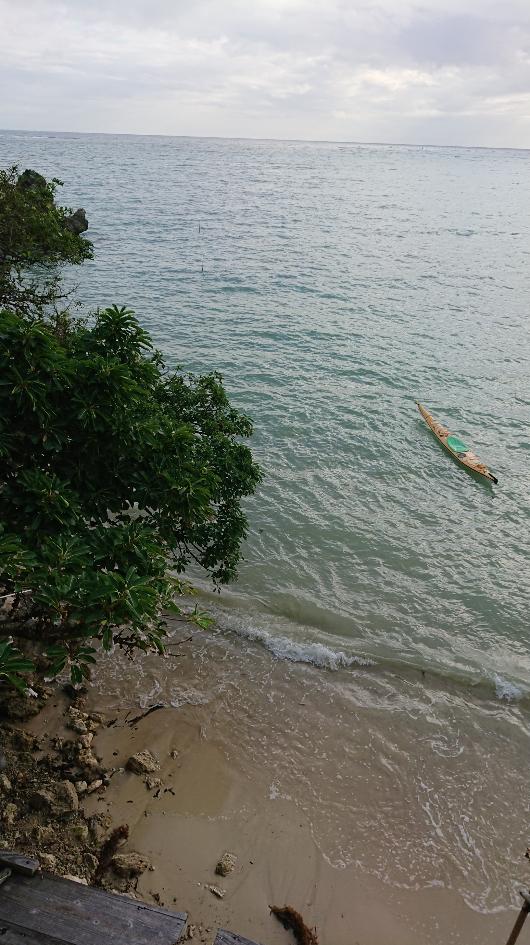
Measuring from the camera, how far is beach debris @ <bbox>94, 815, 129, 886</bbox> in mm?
6246

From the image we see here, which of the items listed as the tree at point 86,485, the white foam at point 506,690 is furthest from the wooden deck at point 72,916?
the white foam at point 506,690

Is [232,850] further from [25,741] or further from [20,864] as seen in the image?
[20,864]

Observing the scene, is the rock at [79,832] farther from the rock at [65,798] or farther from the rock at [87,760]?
the rock at [87,760]

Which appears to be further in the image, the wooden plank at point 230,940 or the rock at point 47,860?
the rock at point 47,860

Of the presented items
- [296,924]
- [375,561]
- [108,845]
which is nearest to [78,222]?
[375,561]

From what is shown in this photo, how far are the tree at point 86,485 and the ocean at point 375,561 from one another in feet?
12.9

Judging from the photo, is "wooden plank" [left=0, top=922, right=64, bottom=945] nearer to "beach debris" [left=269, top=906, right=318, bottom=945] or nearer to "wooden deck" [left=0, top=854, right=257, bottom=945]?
"wooden deck" [left=0, top=854, right=257, bottom=945]

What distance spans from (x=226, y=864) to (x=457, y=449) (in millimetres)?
13879

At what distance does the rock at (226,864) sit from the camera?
6652mm

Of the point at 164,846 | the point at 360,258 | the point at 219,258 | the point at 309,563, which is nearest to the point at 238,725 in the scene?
the point at 164,846

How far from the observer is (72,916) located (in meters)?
4.67

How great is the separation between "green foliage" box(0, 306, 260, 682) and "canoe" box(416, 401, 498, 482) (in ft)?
39.3

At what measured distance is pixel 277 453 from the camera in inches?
690

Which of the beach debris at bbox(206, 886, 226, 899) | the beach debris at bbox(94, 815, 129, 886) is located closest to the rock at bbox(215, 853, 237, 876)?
the beach debris at bbox(206, 886, 226, 899)
